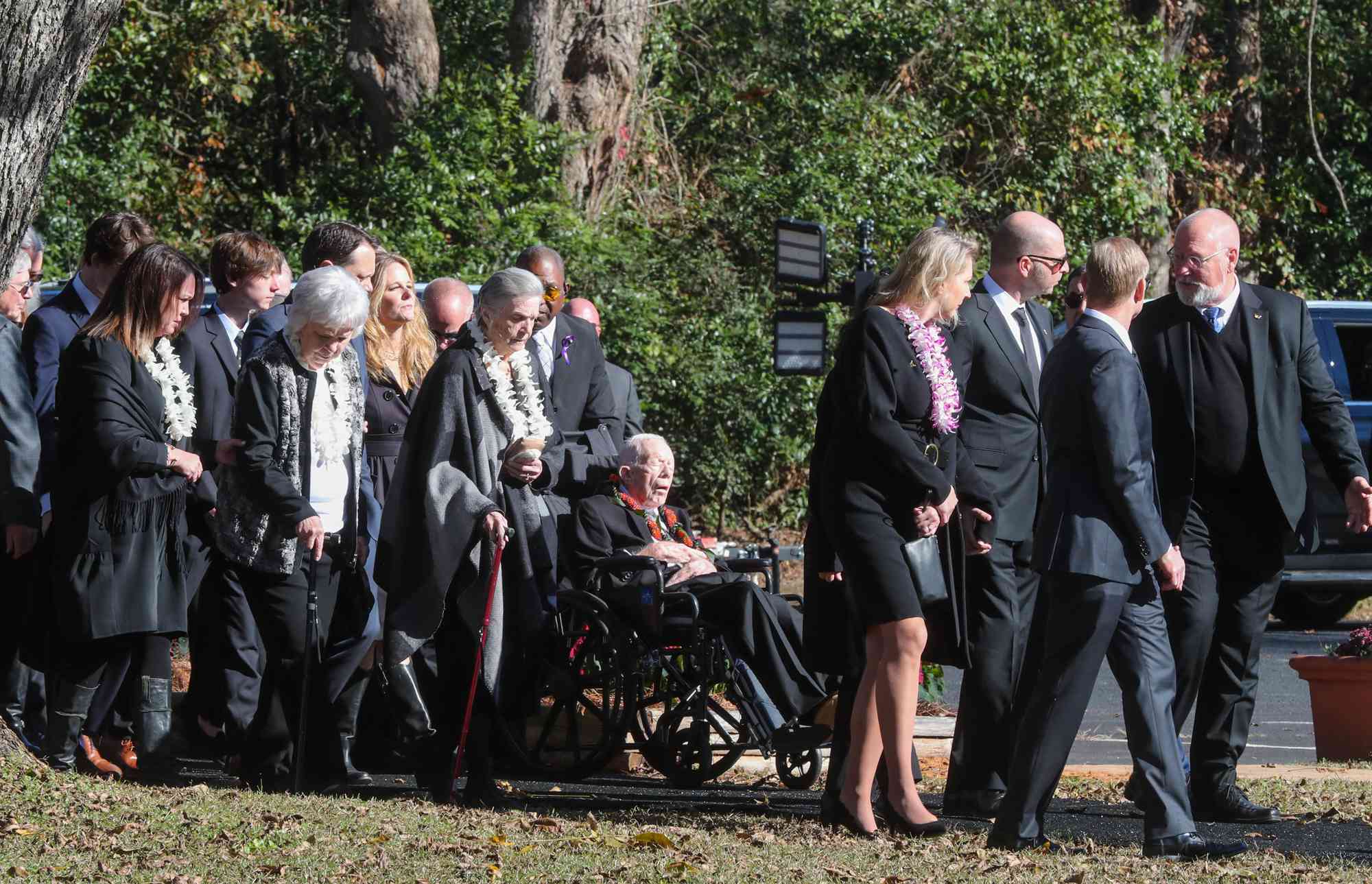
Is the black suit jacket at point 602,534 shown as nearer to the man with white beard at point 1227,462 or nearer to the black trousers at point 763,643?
the black trousers at point 763,643

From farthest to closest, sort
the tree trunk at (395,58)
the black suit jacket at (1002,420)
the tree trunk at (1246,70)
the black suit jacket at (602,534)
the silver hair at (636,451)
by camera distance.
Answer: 1. the tree trunk at (1246,70)
2. the tree trunk at (395,58)
3. the silver hair at (636,451)
4. the black suit jacket at (602,534)
5. the black suit jacket at (1002,420)

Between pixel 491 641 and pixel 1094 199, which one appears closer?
pixel 491 641

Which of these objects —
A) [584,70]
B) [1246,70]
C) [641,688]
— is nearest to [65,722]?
[641,688]

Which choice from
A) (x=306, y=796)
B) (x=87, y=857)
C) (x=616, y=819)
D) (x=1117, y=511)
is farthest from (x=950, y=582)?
(x=87, y=857)

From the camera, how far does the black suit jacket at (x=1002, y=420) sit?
Answer: 670 cm

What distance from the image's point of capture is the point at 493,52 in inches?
790

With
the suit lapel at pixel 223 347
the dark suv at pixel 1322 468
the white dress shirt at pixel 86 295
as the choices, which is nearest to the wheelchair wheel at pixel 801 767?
the suit lapel at pixel 223 347

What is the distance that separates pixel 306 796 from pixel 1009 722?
2425 millimetres

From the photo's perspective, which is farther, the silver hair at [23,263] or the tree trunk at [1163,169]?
the tree trunk at [1163,169]

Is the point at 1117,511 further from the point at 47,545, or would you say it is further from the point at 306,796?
the point at 47,545

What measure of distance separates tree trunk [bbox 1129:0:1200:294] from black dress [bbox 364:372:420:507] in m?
13.5

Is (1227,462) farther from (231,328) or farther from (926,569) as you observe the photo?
(231,328)

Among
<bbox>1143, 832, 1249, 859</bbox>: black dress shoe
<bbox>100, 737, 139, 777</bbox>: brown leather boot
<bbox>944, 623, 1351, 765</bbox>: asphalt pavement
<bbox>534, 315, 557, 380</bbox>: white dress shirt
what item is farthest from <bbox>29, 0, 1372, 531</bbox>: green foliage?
<bbox>1143, 832, 1249, 859</bbox>: black dress shoe

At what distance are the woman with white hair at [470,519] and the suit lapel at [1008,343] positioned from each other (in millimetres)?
1590
